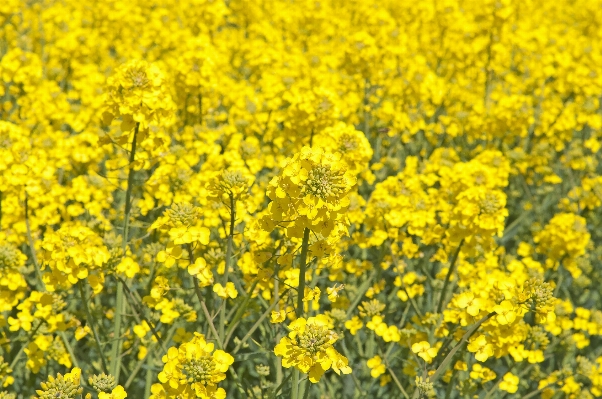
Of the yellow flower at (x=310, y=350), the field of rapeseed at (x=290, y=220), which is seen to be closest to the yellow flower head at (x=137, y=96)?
the field of rapeseed at (x=290, y=220)

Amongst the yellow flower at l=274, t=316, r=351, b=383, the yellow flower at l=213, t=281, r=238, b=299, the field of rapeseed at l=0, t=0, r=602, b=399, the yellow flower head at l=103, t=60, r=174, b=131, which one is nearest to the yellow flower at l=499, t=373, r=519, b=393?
the field of rapeseed at l=0, t=0, r=602, b=399

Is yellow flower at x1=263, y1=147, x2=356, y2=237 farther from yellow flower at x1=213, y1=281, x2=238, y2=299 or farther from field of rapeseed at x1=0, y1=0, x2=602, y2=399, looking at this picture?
yellow flower at x1=213, y1=281, x2=238, y2=299

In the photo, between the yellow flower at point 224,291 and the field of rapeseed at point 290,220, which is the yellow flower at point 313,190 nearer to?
the field of rapeseed at point 290,220

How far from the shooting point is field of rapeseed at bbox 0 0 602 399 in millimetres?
2943

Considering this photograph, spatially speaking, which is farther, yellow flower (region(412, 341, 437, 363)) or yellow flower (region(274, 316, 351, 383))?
yellow flower (region(412, 341, 437, 363))

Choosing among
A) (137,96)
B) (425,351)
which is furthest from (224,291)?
(137,96)

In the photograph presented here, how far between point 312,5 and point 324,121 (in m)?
5.18

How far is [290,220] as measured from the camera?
2.48 meters

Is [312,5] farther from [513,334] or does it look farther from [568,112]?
[513,334]

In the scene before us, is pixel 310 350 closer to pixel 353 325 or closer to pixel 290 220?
pixel 290 220

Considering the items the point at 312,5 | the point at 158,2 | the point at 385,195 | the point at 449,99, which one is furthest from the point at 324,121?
the point at 158,2

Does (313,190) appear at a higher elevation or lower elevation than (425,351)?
higher

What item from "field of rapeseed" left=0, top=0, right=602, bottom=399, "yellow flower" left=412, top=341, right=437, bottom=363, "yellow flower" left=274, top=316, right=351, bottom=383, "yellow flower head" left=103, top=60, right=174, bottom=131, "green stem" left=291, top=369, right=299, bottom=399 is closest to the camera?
"yellow flower" left=274, top=316, right=351, bottom=383

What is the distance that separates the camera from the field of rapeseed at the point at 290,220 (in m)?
2.94
